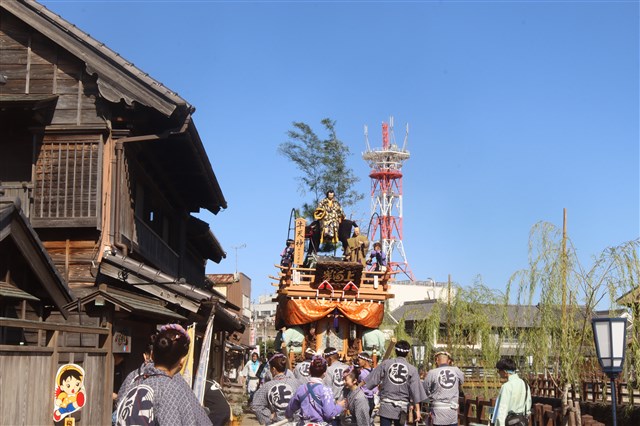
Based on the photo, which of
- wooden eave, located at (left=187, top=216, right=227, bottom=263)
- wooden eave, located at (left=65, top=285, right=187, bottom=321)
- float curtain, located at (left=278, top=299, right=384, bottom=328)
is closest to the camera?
wooden eave, located at (left=65, top=285, right=187, bottom=321)

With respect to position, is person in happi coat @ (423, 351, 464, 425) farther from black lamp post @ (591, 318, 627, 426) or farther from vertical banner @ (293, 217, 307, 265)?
vertical banner @ (293, 217, 307, 265)

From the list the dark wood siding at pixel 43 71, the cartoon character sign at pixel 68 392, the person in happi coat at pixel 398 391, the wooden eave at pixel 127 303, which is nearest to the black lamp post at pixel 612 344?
the person in happi coat at pixel 398 391

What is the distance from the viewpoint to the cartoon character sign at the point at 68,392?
34.5 feet

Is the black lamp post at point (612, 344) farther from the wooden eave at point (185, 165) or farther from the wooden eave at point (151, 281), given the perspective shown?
the wooden eave at point (185, 165)

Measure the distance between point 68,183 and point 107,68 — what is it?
2.20 m

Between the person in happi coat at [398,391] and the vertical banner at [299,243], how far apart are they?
10.2m

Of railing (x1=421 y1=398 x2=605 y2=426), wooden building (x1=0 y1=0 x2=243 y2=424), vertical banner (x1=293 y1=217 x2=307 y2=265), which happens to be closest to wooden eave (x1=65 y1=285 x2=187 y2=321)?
wooden building (x1=0 y1=0 x2=243 y2=424)

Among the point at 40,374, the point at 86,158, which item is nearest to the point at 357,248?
the point at 86,158

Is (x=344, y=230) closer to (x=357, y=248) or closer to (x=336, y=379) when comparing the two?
(x=357, y=248)

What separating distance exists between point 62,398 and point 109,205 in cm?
539

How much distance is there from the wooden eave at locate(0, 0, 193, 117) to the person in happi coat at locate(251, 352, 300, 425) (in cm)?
661

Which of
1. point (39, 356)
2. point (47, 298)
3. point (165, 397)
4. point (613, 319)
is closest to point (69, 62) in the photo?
point (47, 298)

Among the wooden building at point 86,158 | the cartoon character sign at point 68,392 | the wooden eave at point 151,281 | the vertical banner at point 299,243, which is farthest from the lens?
the vertical banner at point 299,243

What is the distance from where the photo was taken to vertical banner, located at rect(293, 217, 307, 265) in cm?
2281
